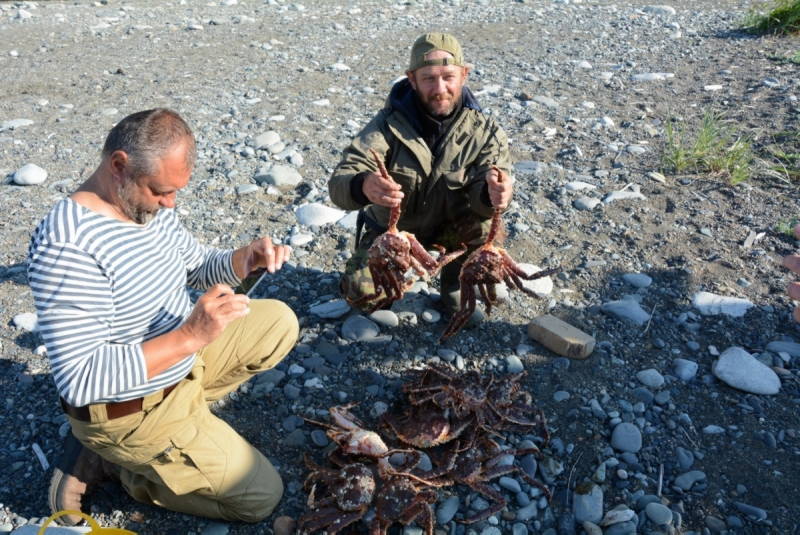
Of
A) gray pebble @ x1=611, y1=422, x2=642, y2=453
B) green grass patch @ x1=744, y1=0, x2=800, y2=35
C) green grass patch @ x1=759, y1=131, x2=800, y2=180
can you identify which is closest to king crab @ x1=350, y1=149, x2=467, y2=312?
gray pebble @ x1=611, y1=422, x2=642, y2=453

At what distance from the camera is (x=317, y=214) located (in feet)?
17.7

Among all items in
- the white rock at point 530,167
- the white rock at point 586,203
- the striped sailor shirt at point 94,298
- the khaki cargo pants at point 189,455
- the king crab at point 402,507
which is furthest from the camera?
the white rock at point 530,167

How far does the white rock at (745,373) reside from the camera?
3.69m

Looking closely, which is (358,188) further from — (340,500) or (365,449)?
(340,500)

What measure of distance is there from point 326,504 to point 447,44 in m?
2.61

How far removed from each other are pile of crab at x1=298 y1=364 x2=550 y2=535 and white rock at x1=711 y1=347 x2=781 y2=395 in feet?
3.89

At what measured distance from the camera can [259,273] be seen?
13.1 feet

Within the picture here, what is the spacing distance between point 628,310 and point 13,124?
21.9 ft

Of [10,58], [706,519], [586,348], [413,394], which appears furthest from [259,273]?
[10,58]

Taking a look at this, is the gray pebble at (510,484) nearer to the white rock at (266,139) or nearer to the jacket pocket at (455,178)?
the jacket pocket at (455,178)

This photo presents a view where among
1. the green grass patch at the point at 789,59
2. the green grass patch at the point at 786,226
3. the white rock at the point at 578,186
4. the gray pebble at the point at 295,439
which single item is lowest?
the gray pebble at the point at 295,439

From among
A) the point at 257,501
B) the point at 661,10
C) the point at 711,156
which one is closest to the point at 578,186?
the point at 711,156

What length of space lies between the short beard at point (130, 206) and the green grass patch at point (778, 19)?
10482 millimetres

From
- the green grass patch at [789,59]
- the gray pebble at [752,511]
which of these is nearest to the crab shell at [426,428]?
the gray pebble at [752,511]
